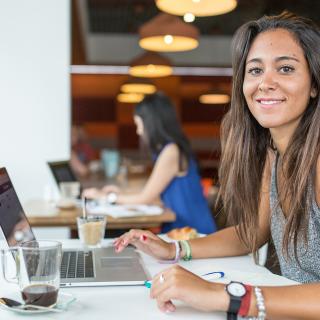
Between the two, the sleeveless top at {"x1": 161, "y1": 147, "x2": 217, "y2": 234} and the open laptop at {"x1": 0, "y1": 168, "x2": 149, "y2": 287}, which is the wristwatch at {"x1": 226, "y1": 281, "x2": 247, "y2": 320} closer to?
the open laptop at {"x1": 0, "y1": 168, "x2": 149, "y2": 287}

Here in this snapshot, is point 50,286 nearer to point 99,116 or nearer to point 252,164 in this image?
point 252,164

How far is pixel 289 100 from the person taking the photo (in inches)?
63.6

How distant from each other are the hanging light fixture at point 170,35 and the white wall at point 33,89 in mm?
682

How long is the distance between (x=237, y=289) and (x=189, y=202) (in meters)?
2.17

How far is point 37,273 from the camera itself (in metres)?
1.21

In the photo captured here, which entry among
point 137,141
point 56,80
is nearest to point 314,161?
point 56,80

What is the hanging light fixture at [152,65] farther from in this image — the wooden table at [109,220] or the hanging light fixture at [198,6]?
the wooden table at [109,220]

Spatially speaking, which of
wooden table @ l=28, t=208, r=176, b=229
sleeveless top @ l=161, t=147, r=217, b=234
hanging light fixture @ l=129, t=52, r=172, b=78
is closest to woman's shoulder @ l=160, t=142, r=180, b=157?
sleeveless top @ l=161, t=147, r=217, b=234

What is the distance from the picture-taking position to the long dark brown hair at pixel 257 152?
1539 mm

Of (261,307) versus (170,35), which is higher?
(170,35)

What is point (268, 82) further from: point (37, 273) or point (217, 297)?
point (37, 273)

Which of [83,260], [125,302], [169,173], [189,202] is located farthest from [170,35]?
[125,302]

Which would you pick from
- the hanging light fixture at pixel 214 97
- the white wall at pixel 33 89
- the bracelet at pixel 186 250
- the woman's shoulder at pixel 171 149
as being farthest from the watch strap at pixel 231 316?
the hanging light fixture at pixel 214 97

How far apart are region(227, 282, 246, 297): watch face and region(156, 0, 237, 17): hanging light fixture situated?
7.23 feet
